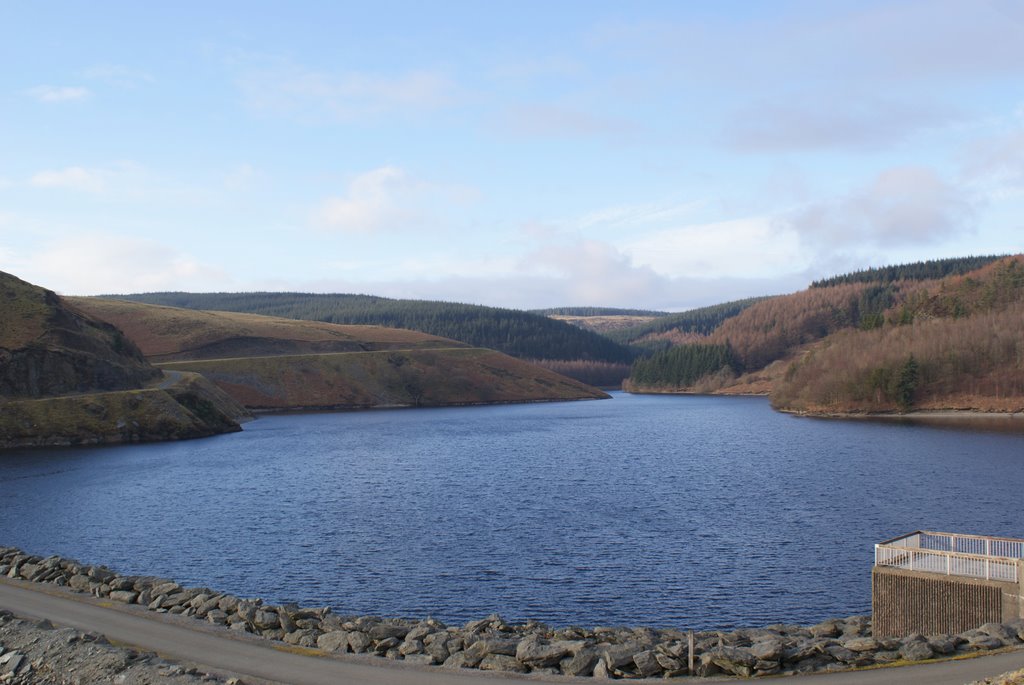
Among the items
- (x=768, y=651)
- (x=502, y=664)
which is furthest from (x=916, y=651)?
(x=502, y=664)

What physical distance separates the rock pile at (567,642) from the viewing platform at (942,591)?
1542 mm

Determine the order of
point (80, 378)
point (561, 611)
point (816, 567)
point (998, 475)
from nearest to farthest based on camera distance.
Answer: point (561, 611), point (816, 567), point (998, 475), point (80, 378)

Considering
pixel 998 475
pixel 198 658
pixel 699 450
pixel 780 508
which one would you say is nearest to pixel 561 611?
pixel 198 658

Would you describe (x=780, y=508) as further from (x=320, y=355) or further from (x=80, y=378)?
(x=320, y=355)

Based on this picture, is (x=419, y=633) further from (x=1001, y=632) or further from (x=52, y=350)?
(x=52, y=350)

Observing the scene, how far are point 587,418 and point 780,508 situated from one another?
3606 inches

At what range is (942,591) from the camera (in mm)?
27141

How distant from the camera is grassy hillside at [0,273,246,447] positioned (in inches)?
3770

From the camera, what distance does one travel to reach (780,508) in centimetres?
5200

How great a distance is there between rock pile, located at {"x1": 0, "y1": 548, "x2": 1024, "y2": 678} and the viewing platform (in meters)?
1.54

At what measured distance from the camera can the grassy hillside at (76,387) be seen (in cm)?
9575

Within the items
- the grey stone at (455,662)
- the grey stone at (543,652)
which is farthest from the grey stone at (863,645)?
the grey stone at (455,662)

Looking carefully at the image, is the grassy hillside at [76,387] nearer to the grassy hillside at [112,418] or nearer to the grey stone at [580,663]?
the grassy hillside at [112,418]

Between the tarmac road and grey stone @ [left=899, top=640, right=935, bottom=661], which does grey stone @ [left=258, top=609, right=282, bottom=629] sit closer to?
the tarmac road
